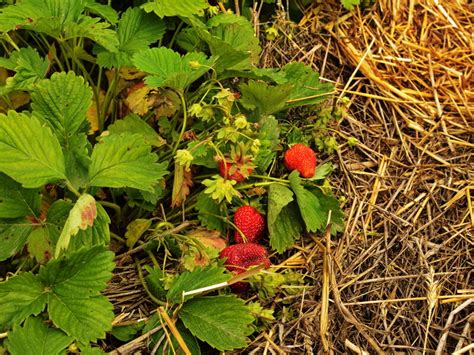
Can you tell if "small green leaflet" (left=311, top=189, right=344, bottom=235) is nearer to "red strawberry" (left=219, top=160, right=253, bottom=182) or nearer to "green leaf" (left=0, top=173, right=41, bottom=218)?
"red strawberry" (left=219, top=160, right=253, bottom=182)

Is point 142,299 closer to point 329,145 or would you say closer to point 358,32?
point 329,145

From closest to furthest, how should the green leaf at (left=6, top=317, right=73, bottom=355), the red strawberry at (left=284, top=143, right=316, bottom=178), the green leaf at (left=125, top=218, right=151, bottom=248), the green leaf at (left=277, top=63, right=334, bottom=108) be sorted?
1. the green leaf at (left=6, top=317, right=73, bottom=355)
2. the green leaf at (left=125, top=218, right=151, bottom=248)
3. the red strawberry at (left=284, top=143, right=316, bottom=178)
4. the green leaf at (left=277, top=63, right=334, bottom=108)

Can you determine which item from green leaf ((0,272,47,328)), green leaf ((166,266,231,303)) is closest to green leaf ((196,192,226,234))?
green leaf ((166,266,231,303))

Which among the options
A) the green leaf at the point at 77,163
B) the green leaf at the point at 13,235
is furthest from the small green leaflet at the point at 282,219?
the green leaf at the point at 13,235

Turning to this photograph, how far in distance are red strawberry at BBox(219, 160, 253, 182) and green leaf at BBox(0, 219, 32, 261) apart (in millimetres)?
453

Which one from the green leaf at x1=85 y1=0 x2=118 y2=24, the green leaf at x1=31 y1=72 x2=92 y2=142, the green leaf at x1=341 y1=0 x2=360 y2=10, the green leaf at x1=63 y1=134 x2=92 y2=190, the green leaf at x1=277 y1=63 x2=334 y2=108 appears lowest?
the green leaf at x1=277 y1=63 x2=334 y2=108

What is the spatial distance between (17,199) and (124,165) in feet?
0.77

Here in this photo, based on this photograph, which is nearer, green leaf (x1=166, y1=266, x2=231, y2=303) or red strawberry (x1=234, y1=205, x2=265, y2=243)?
green leaf (x1=166, y1=266, x2=231, y2=303)

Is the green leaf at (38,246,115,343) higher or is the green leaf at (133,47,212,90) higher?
the green leaf at (133,47,212,90)

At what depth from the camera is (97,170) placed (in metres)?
1.37

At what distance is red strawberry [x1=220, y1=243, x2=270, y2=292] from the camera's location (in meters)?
1.50

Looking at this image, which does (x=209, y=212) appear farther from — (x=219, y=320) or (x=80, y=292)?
(x=80, y=292)

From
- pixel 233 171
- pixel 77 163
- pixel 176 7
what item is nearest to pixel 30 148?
pixel 77 163

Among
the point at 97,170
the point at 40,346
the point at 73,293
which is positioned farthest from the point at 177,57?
the point at 40,346
